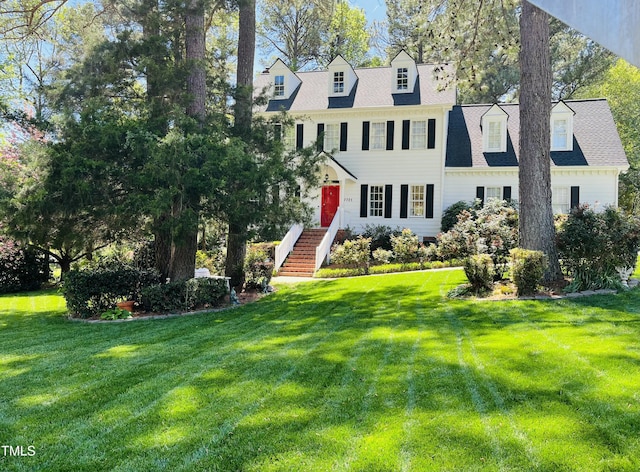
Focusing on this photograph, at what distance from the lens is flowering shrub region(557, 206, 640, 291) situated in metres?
8.94

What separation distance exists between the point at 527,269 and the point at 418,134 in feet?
37.8

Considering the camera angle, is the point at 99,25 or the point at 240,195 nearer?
the point at 240,195

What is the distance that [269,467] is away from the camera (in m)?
2.74

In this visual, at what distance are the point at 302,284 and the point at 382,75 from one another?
1257cm

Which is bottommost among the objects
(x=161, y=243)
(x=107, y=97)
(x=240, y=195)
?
(x=161, y=243)

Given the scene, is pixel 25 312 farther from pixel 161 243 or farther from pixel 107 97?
pixel 107 97

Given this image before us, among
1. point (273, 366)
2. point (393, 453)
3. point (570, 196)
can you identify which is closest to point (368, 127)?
point (570, 196)

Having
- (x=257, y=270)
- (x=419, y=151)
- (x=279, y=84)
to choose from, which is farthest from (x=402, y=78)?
(x=257, y=270)

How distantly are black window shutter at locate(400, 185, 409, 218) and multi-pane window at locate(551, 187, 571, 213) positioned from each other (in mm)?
5770

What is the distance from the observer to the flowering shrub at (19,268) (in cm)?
1388

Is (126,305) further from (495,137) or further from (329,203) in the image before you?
(495,137)

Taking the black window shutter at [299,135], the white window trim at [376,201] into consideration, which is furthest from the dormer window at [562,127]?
the black window shutter at [299,135]

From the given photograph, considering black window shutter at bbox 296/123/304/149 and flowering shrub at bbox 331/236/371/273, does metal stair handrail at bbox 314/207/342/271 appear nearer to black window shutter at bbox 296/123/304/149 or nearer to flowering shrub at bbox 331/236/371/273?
flowering shrub at bbox 331/236/371/273

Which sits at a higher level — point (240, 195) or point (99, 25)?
point (99, 25)
